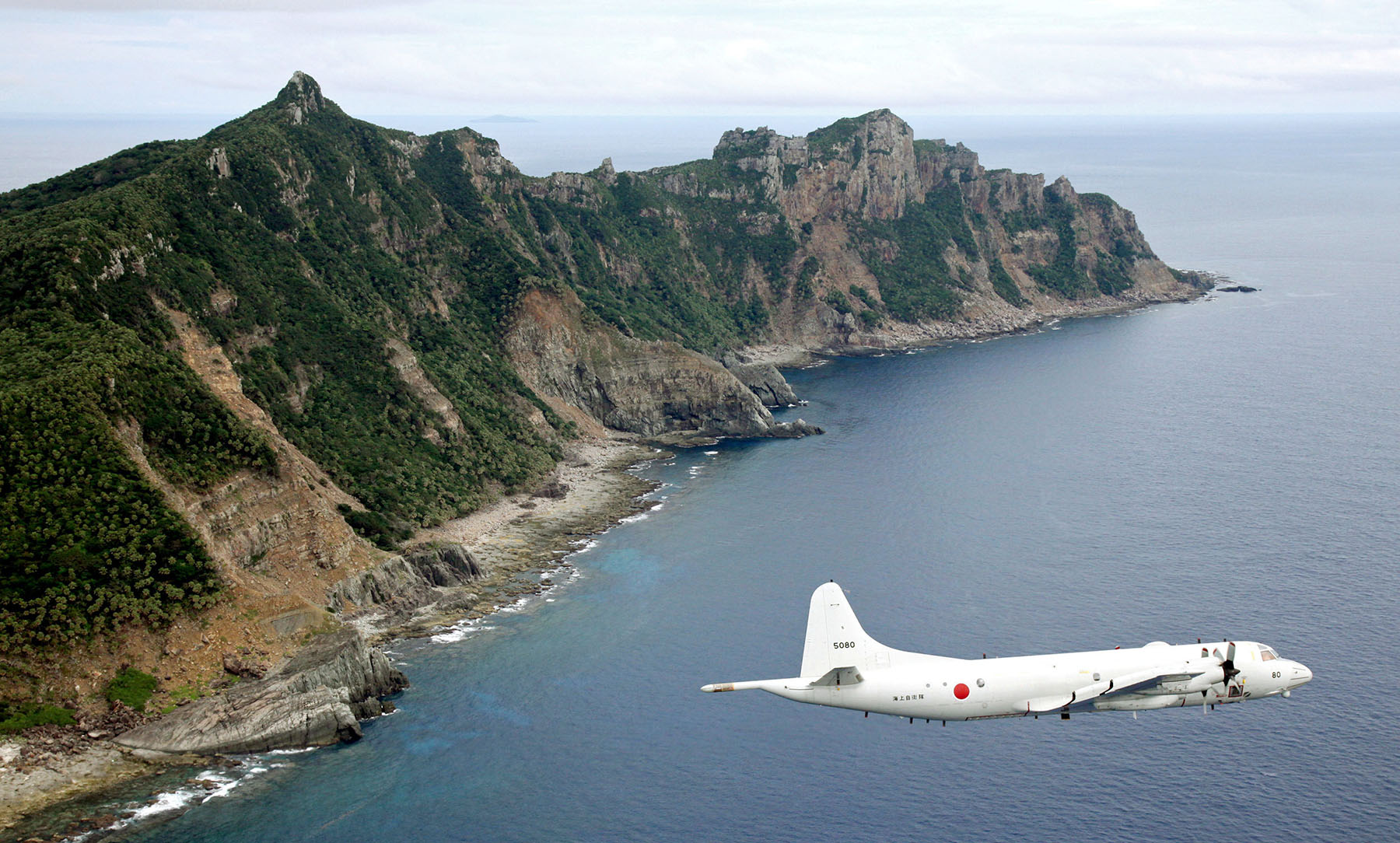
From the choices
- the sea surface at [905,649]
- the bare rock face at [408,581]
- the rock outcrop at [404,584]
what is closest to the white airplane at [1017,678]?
the sea surface at [905,649]

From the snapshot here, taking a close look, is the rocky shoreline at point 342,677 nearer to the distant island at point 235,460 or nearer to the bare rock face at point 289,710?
the bare rock face at point 289,710

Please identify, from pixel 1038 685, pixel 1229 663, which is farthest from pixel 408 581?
pixel 1229 663

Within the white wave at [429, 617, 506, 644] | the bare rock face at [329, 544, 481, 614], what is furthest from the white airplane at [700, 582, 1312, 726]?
the bare rock face at [329, 544, 481, 614]

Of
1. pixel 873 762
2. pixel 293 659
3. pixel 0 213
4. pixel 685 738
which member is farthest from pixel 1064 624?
pixel 0 213

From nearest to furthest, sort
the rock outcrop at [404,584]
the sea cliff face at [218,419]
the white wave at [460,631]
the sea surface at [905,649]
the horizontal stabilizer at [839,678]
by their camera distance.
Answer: the horizontal stabilizer at [839,678], the sea surface at [905,649], the sea cliff face at [218,419], the white wave at [460,631], the rock outcrop at [404,584]

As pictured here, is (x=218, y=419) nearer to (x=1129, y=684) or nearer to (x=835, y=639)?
(x=835, y=639)

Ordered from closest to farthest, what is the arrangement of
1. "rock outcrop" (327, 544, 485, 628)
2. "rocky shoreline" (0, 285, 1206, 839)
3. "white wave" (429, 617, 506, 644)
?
"rocky shoreline" (0, 285, 1206, 839)
"white wave" (429, 617, 506, 644)
"rock outcrop" (327, 544, 485, 628)

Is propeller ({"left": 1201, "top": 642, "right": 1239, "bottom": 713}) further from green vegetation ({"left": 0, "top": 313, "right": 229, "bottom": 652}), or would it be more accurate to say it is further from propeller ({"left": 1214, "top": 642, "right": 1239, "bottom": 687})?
green vegetation ({"left": 0, "top": 313, "right": 229, "bottom": 652})
